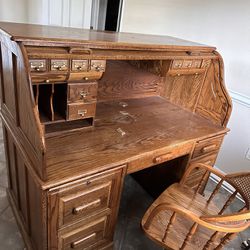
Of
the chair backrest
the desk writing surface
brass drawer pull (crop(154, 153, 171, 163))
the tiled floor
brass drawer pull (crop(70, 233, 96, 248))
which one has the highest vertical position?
the desk writing surface

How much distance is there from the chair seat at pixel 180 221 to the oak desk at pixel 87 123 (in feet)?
0.70

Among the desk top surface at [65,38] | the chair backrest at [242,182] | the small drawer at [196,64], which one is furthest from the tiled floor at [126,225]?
the desk top surface at [65,38]

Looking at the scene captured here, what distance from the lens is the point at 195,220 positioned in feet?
3.27

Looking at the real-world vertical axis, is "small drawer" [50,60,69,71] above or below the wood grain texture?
above

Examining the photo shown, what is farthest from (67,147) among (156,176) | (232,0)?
(232,0)

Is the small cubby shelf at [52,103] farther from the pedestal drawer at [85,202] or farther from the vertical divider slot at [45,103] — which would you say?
the pedestal drawer at [85,202]

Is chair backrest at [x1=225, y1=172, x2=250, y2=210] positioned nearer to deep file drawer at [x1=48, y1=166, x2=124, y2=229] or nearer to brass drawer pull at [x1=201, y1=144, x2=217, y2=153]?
brass drawer pull at [x1=201, y1=144, x2=217, y2=153]

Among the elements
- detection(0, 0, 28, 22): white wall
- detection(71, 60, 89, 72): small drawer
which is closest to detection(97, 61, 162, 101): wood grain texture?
detection(71, 60, 89, 72): small drawer

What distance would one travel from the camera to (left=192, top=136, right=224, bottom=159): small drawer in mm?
1540

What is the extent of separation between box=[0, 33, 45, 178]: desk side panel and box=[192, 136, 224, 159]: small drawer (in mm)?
978

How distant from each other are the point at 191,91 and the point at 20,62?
1.29m

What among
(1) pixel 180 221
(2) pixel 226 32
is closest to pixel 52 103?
(1) pixel 180 221

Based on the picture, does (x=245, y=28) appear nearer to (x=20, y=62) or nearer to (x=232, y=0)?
(x=232, y=0)

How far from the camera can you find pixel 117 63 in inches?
64.4
